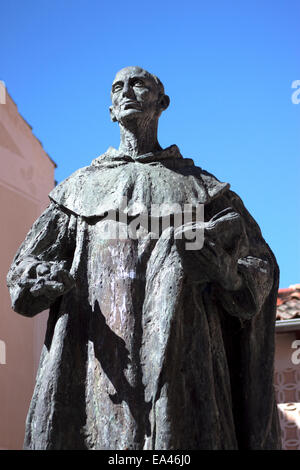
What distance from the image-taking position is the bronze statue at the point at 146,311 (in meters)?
4.37

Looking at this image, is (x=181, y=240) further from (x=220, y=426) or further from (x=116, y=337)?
(x=220, y=426)

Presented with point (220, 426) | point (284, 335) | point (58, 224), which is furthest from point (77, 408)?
point (284, 335)

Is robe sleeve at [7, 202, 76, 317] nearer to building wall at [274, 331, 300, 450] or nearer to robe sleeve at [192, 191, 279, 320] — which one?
robe sleeve at [192, 191, 279, 320]

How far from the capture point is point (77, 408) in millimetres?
4465

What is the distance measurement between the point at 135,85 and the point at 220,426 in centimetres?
191

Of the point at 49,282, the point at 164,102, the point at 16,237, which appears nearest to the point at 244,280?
the point at 49,282

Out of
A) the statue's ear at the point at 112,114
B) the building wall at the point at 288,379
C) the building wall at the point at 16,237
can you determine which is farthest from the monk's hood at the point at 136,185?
the building wall at the point at 16,237

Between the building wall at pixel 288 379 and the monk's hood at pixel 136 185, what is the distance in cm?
669

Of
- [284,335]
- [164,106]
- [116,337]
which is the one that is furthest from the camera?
[284,335]

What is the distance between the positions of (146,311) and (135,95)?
1.28 metres

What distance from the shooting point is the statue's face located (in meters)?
5.10

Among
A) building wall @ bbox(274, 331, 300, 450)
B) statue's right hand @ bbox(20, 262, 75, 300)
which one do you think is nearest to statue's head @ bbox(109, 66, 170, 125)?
statue's right hand @ bbox(20, 262, 75, 300)

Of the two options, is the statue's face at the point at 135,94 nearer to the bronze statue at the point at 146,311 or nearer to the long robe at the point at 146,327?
the bronze statue at the point at 146,311
